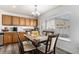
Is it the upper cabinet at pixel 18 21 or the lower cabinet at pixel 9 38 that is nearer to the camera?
the lower cabinet at pixel 9 38

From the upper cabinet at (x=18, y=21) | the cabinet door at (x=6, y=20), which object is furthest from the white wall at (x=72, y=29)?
the cabinet door at (x=6, y=20)

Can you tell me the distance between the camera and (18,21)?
14.3ft

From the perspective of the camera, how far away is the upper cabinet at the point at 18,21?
393 centimetres

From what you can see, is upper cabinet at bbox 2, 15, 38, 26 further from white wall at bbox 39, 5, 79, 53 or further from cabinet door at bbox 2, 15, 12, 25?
white wall at bbox 39, 5, 79, 53

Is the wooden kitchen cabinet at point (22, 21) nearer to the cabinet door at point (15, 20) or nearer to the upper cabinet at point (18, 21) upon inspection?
Result: the upper cabinet at point (18, 21)

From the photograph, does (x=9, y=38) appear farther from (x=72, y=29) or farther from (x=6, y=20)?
(x=72, y=29)

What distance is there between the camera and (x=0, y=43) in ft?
11.1

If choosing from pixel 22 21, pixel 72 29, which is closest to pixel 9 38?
pixel 22 21

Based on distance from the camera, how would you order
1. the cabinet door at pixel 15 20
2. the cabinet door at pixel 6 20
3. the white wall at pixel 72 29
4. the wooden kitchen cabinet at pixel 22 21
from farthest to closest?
the wooden kitchen cabinet at pixel 22 21
the cabinet door at pixel 15 20
the cabinet door at pixel 6 20
the white wall at pixel 72 29

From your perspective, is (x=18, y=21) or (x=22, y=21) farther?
(x=22, y=21)

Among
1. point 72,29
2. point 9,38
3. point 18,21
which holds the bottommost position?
point 9,38
